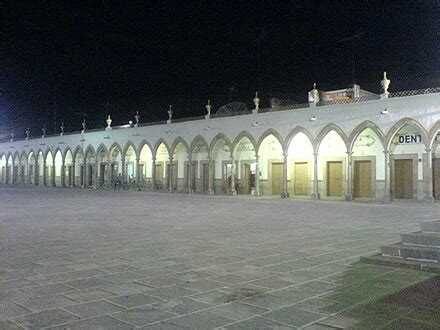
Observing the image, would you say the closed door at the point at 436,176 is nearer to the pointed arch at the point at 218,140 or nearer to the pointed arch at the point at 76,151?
the pointed arch at the point at 218,140

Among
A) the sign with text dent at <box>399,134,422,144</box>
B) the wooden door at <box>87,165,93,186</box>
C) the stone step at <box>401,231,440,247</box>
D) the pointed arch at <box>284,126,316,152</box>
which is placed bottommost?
the stone step at <box>401,231,440,247</box>

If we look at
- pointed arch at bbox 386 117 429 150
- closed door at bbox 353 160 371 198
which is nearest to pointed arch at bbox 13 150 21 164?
closed door at bbox 353 160 371 198

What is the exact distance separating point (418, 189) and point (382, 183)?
185 cm

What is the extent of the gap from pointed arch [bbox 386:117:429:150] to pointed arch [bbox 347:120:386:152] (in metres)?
0.27

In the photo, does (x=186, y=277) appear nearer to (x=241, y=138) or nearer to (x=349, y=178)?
(x=349, y=178)

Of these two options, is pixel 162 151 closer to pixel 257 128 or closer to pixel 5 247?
pixel 257 128

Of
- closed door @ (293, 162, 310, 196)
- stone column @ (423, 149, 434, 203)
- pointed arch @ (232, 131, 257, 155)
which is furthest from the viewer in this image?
pointed arch @ (232, 131, 257, 155)

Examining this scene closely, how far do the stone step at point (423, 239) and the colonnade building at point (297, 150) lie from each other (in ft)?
53.3

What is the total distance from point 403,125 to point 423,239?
55.6 feet

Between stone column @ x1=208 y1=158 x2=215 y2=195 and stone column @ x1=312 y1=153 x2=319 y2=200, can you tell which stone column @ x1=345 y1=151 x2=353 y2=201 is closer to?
stone column @ x1=312 y1=153 x2=319 y2=200

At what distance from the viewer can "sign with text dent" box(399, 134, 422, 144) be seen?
74.0 feet

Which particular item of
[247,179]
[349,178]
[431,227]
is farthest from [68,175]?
[431,227]

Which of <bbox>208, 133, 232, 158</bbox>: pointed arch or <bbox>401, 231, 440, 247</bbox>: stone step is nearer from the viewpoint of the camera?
<bbox>401, 231, 440, 247</bbox>: stone step

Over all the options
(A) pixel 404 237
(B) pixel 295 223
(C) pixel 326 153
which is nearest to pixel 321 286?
(A) pixel 404 237
